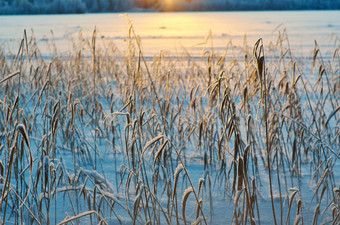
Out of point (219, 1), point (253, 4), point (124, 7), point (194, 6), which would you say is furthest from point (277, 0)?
point (124, 7)

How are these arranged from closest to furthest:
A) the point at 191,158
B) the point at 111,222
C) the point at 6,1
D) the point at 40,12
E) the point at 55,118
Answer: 1. the point at 55,118
2. the point at 111,222
3. the point at 191,158
4. the point at 40,12
5. the point at 6,1

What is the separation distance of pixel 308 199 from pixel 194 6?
53.2 metres

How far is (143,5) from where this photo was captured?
52.7 m

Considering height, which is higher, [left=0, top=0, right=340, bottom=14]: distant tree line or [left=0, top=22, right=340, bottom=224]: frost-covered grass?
[left=0, top=0, right=340, bottom=14]: distant tree line

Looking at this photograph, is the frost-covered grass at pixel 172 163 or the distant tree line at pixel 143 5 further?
the distant tree line at pixel 143 5

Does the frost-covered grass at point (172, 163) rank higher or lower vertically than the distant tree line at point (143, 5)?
lower

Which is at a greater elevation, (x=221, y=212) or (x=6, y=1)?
(x=6, y=1)

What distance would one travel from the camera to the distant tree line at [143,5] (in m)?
43.2

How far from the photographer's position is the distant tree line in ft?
142

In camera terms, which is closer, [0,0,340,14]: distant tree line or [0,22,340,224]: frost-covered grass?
[0,22,340,224]: frost-covered grass

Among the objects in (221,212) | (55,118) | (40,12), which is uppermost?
(40,12)

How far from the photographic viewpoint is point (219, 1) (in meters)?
51.9

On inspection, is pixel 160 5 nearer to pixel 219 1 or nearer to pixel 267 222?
pixel 219 1

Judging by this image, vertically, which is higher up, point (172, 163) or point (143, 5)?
point (143, 5)
